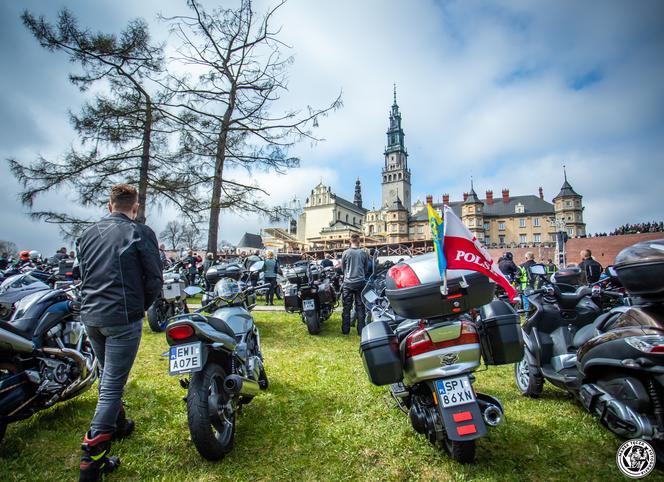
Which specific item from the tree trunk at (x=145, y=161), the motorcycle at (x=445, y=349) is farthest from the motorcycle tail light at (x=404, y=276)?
the tree trunk at (x=145, y=161)

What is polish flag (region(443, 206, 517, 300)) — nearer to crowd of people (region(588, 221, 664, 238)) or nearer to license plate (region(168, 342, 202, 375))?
license plate (region(168, 342, 202, 375))

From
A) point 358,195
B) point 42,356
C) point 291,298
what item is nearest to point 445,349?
point 42,356

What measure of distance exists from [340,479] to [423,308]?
1.25 meters

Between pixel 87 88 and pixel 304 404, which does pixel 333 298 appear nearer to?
pixel 304 404

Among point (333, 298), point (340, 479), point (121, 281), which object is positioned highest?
point (121, 281)

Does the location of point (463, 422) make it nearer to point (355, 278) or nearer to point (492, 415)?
point (492, 415)

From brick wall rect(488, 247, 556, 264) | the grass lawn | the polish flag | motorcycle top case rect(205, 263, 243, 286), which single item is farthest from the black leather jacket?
brick wall rect(488, 247, 556, 264)

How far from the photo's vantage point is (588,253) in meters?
9.54

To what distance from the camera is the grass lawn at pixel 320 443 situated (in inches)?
92.4

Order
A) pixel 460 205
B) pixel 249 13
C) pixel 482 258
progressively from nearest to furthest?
pixel 482 258, pixel 249 13, pixel 460 205

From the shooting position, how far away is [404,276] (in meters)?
2.40

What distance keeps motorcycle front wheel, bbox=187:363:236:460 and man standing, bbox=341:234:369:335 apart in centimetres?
448

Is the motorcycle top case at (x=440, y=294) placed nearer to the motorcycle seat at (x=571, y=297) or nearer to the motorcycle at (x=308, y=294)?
the motorcycle seat at (x=571, y=297)

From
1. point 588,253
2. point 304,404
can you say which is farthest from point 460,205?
point 304,404
